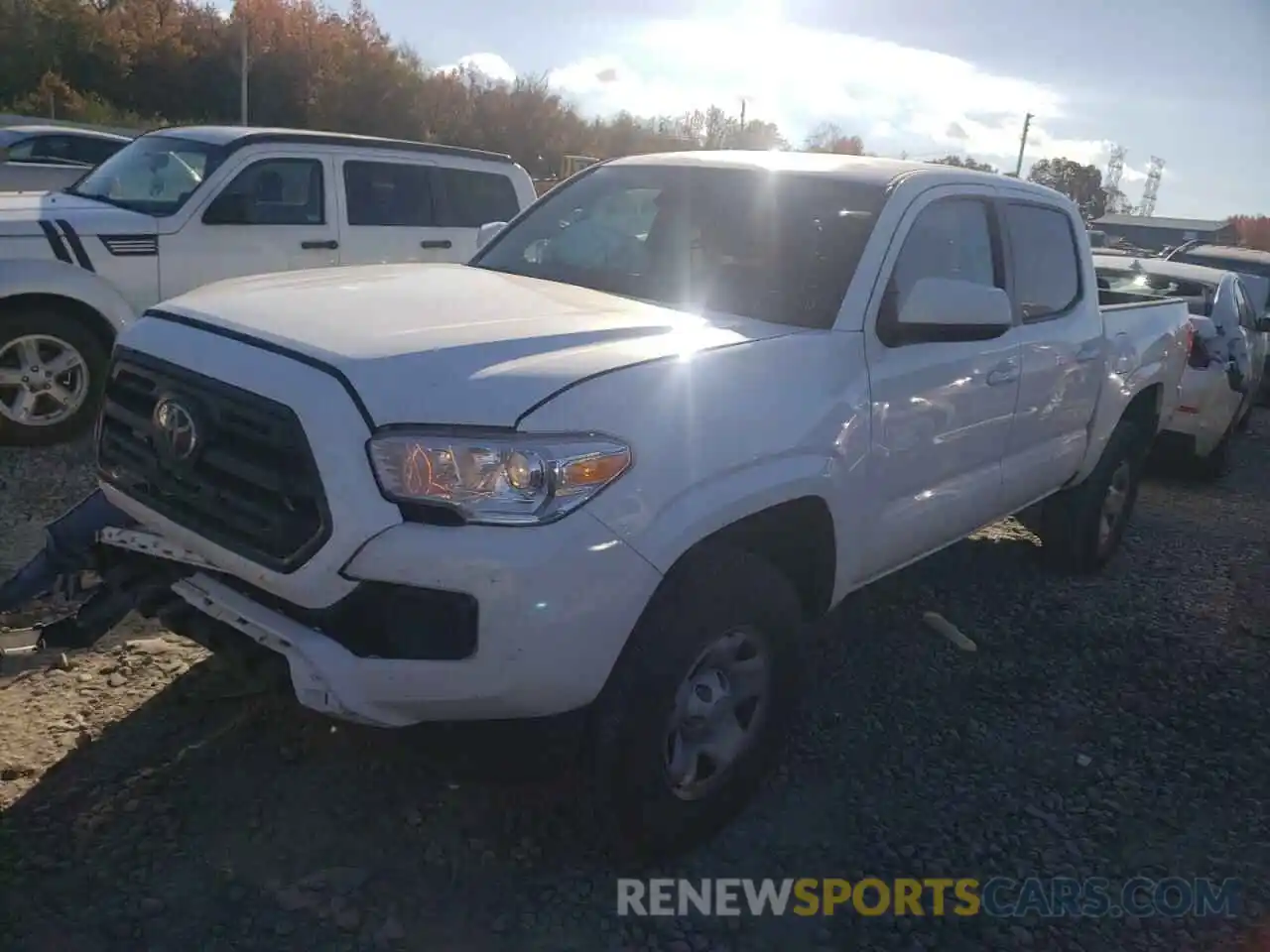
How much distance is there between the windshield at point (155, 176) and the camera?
21.8 ft

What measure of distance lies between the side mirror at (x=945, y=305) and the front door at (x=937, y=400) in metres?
0.05

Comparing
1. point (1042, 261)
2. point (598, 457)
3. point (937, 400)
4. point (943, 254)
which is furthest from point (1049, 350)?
point (598, 457)

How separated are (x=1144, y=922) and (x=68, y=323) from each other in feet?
18.8

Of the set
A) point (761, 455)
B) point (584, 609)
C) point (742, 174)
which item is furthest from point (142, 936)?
point (742, 174)

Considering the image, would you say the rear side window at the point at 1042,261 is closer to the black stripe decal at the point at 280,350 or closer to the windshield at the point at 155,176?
the black stripe decal at the point at 280,350

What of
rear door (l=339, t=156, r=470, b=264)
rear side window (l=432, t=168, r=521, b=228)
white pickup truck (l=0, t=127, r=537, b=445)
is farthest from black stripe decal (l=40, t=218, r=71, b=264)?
rear side window (l=432, t=168, r=521, b=228)

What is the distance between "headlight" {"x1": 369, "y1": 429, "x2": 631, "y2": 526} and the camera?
2441mm

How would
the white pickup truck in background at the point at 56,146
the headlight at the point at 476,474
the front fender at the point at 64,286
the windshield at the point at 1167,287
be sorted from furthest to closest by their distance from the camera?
the white pickup truck in background at the point at 56,146, the windshield at the point at 1167,287, the front fender at the point at 64,286, the headlight at the point at 476,474

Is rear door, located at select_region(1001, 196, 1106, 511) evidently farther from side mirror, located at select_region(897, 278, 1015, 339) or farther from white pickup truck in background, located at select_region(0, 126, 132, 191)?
white pickup truck in background, located at select_region(0, 126, 132, 191)

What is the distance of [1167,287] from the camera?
8.80m

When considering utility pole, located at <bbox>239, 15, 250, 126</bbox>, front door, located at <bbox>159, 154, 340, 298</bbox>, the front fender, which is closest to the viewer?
the front fender

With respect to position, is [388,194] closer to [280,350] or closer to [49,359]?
[49,359]

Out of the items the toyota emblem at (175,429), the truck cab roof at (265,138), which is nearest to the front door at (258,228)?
the truck cab roof at (265,138)

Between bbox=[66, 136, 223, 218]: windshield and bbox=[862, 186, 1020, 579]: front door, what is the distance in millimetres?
4682
